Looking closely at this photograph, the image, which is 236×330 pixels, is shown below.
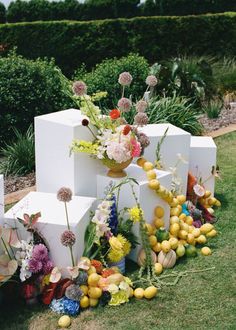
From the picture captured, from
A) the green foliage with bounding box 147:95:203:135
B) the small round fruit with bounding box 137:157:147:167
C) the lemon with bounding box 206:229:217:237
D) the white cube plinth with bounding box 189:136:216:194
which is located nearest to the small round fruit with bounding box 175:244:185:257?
the lemon with bounding box 206:229:217:237

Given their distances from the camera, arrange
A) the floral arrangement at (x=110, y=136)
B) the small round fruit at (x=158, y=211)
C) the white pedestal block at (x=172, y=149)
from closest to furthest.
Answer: the floral arrangement at (x=110, y=136)
the small round fruit at (x=158, y=211)
the white pedestal block at (x=172, y=149)

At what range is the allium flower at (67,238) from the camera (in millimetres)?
3287

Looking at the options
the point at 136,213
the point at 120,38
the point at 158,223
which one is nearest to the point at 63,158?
the point at 136,213

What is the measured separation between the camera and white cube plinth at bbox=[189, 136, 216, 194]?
5.03 m

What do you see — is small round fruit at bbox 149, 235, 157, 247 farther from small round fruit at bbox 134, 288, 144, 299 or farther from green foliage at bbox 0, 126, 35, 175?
green foliage at bbox 0, 126, 35, 175

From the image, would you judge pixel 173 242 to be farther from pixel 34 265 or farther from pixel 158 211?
pixel 34 265

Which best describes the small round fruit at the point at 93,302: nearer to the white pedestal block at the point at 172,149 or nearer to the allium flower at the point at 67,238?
the allium flower at the point at 67,238

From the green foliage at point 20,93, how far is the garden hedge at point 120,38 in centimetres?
597

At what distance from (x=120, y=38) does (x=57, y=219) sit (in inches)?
411

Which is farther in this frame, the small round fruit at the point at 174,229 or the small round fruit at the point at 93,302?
the small round fruit at the point at 174,229

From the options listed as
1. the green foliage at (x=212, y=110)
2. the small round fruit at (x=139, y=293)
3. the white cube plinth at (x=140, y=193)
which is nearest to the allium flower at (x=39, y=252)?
the small round fruit at (x=139, y=293)

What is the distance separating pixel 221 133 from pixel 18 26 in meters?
6.91

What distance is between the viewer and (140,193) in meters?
3.90

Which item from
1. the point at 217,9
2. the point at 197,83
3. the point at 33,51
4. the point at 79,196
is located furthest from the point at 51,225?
the point at 217,9
